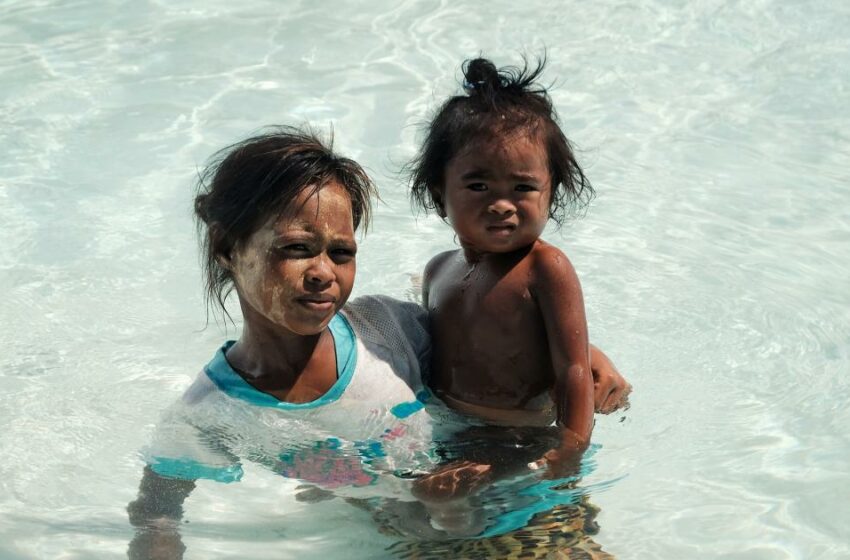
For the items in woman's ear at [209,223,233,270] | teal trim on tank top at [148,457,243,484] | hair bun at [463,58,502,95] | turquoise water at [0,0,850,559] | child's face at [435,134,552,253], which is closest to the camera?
woman's ear at [209,223,233,270]

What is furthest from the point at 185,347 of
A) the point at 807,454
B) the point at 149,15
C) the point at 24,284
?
the point at 149,15

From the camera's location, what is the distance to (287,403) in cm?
330

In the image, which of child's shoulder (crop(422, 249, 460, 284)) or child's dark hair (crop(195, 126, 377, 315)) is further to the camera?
child's shoulder (crop(422, 249, 460, 284))

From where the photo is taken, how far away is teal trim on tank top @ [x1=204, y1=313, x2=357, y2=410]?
328cm

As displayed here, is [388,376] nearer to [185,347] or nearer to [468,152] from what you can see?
[468,152]

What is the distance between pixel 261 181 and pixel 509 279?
2.56 ft

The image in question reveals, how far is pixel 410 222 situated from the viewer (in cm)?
572

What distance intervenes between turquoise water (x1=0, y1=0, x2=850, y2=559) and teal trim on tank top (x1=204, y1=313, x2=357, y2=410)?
1.67 feet

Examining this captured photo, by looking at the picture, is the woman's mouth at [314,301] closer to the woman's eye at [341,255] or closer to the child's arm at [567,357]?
the woman's eye at [341,255]

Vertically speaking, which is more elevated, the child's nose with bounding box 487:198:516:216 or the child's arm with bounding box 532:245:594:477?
the child's nose with bounding box 487:198:516:216

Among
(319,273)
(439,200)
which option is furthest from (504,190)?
(319,273)

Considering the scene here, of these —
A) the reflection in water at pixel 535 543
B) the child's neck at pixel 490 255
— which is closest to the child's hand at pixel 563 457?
the reflection in water at pixel 535 543

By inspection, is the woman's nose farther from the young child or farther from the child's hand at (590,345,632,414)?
the child's hand at (590,345,632,414)

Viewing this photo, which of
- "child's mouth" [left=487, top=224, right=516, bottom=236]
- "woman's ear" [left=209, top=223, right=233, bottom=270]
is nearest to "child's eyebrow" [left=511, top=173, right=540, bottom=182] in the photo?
"child's mouth" [left=487, top=224, right=516, bottom=236]
